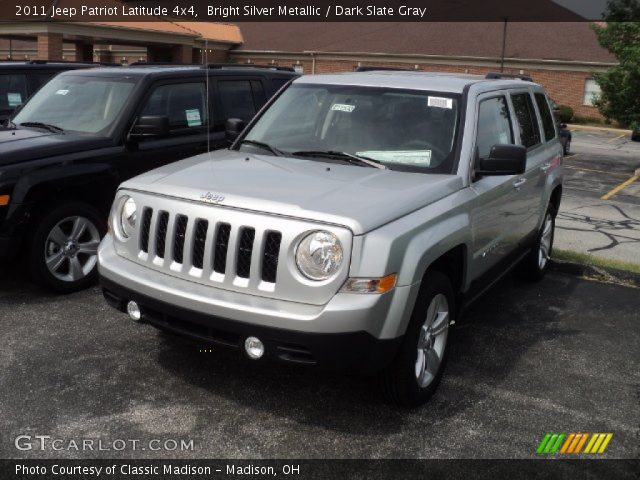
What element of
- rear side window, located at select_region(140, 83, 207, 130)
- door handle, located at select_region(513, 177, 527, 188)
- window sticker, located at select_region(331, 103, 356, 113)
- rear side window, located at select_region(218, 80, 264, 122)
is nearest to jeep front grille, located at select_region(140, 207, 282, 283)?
window sticker, located at select_region(331, 103, 356, 113)

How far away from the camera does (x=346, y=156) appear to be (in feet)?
14.8

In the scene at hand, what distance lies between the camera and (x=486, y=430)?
12.4ft

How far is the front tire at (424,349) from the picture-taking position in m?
3.71

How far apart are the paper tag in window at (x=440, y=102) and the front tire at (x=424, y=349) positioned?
1.33m

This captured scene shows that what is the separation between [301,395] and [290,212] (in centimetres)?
126

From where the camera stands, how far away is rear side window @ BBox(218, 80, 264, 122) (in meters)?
7.39

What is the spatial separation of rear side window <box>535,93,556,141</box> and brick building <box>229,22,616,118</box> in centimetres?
3523

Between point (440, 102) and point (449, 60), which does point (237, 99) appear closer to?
point (440, 102)

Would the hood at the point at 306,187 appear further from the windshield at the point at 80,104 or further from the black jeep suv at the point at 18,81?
the black jeep suv at the point at 18,81

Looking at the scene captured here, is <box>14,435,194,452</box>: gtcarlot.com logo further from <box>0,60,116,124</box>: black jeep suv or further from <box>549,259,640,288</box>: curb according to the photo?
<box>0,60,116,124</box>: black jeep suv

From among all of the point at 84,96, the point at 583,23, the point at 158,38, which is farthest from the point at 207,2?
the point at 84,96

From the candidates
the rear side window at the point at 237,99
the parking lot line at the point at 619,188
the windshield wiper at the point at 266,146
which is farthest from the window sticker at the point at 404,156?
the parking lot line at the point at 619,188

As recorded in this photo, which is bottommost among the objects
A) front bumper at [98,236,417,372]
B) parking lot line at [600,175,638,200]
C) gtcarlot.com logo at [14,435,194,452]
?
parking lot line at [600,175,638,200]

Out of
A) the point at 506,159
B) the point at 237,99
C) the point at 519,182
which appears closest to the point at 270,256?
the point at 506,159
